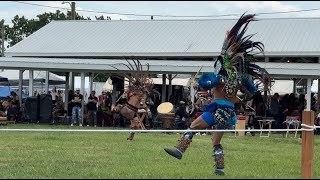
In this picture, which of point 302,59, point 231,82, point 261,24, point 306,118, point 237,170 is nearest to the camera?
point 306,118

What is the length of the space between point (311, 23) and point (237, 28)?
23.8 meters

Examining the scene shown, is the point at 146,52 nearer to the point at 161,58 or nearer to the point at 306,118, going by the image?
the point at 161,58

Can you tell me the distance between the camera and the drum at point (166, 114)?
2372 cm

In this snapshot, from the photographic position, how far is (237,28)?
9.66m

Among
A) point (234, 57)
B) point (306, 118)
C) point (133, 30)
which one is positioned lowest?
point (306, 118)

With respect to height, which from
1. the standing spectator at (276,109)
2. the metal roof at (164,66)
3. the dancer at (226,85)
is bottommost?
the standing spectator at (276,109)

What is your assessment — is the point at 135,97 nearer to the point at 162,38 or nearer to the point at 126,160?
the point at 126,160

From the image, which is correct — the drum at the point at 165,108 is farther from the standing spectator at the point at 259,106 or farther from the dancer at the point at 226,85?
the dancer at the point at 226,85

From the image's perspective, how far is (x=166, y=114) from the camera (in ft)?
80.1

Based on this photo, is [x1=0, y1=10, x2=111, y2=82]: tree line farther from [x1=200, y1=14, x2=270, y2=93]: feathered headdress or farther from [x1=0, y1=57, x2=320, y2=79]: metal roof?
[x1=200, y1=14, x2=270, y2=93]: feathered headdress

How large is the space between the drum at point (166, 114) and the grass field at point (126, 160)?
5.89m

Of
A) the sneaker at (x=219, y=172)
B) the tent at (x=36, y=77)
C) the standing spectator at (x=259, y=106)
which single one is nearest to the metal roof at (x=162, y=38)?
the standing spectator at (x=259, y=106)

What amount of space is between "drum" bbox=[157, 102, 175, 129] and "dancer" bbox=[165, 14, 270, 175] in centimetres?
1393

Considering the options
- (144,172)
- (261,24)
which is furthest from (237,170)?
(261,24)
